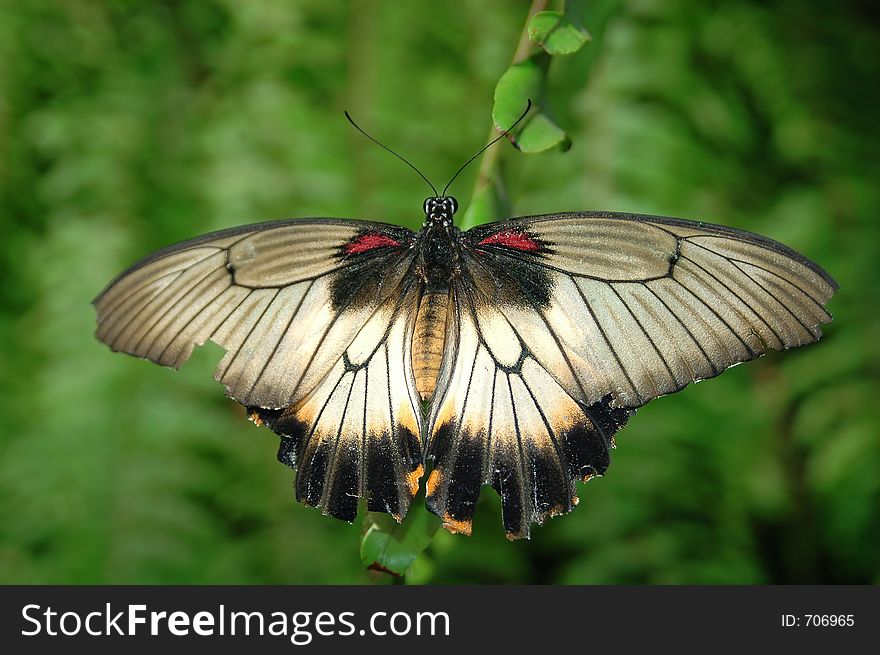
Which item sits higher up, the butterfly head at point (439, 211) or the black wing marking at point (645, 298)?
the butterfly head at point (439, 211)

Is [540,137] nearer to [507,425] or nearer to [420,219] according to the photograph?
[507,425]

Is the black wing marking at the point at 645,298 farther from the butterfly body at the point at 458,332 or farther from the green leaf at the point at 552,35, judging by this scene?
the green leaf at the point at 552,35

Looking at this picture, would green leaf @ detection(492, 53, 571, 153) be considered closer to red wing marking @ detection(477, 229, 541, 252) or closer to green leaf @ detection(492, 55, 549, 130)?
green leaf @ detection(492, 55, 549, 130)

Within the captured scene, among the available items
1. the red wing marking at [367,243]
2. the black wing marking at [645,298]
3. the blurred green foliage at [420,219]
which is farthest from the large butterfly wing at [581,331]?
the blurred green foliage at [420,219]

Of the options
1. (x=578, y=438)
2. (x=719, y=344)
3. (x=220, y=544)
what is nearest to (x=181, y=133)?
(x=220, y=544)

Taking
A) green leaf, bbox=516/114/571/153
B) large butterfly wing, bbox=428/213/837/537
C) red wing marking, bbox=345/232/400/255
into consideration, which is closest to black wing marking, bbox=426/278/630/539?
large butterfly wing, bbox=428/213/837/537

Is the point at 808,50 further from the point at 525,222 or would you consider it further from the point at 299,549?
the point at 299,549

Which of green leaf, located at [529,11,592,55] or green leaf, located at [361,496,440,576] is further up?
green leaf, located at [529,11,592,55]
